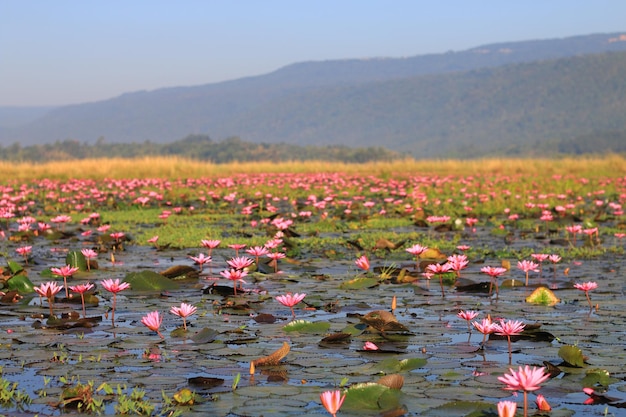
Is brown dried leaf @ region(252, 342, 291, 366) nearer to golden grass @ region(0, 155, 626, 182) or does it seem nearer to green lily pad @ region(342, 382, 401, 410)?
green lily pad @ region(342, 382, 401, 410)

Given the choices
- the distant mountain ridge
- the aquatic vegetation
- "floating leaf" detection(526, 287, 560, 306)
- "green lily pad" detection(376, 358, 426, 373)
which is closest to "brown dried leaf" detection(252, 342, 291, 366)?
the aquatic vegetation

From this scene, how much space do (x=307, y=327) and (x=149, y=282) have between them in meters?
2.13

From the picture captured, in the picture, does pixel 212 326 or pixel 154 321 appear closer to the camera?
pixel 154 321

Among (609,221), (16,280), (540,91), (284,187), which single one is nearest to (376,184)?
(284,187)

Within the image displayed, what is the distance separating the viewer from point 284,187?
2359cm

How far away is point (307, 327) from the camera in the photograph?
5.59 metres

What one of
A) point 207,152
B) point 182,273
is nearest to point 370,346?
point 182,273

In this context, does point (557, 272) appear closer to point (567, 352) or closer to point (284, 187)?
point (567, 352)

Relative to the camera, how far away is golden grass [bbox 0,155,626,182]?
101ft

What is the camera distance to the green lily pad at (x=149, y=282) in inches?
288

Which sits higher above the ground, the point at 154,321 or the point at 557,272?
the point at 154,321

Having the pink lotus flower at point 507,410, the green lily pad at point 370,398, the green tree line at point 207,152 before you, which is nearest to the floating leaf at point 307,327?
the green lily pad at point 370,398

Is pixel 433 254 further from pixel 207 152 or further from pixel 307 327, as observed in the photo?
pixel 207 152

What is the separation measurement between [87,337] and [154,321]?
23.5 inches
